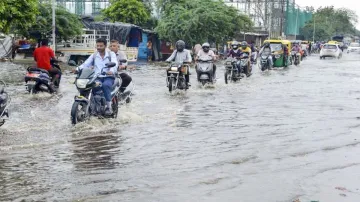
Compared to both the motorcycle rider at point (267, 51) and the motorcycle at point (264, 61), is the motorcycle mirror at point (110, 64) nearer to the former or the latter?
the motorcycle at point (264, 61)

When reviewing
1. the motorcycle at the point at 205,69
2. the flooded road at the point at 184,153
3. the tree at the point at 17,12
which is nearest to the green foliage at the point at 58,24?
the tree at the point at 17,12

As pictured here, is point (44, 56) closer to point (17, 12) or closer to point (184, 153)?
point (17, 12)

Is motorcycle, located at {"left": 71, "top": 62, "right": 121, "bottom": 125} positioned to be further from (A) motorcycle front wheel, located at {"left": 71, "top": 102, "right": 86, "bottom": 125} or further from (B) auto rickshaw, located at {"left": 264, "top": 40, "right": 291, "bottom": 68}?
Result: (B) auto rickshaw, located at {"left": 264, "top": 40, "right": 291, "bottom": 68}

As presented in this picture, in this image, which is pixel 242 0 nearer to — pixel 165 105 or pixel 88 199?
pixel 165 105

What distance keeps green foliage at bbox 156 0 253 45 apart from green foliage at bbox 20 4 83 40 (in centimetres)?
854

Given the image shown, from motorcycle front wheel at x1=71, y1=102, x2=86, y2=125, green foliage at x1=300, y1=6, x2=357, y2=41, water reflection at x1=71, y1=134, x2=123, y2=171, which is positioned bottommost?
water reflection at x1=71, y1=134, x2=123, y2=171

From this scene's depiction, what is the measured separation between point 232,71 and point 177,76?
484 cm

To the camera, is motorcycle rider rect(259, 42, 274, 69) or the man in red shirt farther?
motorcycle rider rect(259, 42, 274, 69)

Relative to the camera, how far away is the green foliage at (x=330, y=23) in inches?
3848

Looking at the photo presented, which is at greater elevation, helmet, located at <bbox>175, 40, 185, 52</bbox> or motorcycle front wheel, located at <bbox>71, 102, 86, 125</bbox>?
helmet, located at <bbox>175, 40, 185, 52</bbox>

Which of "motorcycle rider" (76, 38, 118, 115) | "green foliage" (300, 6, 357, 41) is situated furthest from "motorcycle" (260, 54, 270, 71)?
"green foliage" (300, 6, 357, 41)

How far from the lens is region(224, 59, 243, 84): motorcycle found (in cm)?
1950

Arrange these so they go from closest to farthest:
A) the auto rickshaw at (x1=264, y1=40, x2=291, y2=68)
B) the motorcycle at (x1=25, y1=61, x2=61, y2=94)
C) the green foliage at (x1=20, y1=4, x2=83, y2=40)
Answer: the motorcycle at (x1=25, y1=61, x2=61, y2=94) < the auto rickshaw at (x1=264, y1=40, x2=291, y2=68) < the green foliage at (x1=20, y1=4, x2=83, y2=40)

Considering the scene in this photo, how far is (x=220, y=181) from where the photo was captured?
5.84m
